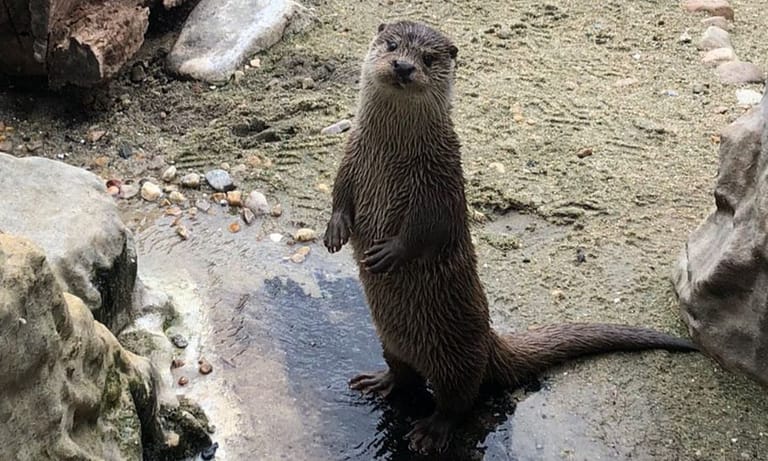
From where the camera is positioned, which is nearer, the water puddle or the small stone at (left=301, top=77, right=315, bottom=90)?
the water puddle

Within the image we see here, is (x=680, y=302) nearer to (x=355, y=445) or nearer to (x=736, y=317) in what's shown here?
(x=736, y=317)

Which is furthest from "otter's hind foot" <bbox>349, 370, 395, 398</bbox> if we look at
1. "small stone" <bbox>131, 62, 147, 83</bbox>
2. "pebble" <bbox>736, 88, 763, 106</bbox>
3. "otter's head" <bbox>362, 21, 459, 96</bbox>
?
"pebble" <bbox>736, 88, 763, 106</bbox>

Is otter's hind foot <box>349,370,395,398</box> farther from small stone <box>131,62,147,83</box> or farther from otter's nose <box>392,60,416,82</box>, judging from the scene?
small stone <box>131,62,147,83</box>

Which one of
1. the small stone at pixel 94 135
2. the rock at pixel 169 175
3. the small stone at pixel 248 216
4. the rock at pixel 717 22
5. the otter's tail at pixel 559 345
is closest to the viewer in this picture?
the otter's tail at pixel 559 345

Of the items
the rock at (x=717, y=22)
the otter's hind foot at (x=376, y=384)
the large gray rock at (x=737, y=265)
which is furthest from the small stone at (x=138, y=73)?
the rock at (x=717, y=22)

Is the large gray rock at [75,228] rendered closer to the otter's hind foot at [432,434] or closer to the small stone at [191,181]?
the small stone at [191,181]

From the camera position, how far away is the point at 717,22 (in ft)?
17.2

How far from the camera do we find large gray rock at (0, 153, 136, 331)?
2.72 meters

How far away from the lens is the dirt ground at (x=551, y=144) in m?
3.01

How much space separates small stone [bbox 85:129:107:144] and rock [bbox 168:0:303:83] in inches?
22.4

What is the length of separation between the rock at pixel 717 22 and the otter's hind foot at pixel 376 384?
319 centimetres

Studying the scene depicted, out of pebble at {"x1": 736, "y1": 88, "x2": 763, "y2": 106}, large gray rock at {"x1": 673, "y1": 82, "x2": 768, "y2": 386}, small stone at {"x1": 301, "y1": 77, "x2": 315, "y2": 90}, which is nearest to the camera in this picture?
large gray rock at {"x1": 673, "y1": 82, "x2": 768, "y2": 386}

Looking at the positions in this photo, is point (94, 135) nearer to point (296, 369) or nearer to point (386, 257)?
point (296, 369)

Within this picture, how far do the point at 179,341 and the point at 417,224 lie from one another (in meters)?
0.92
